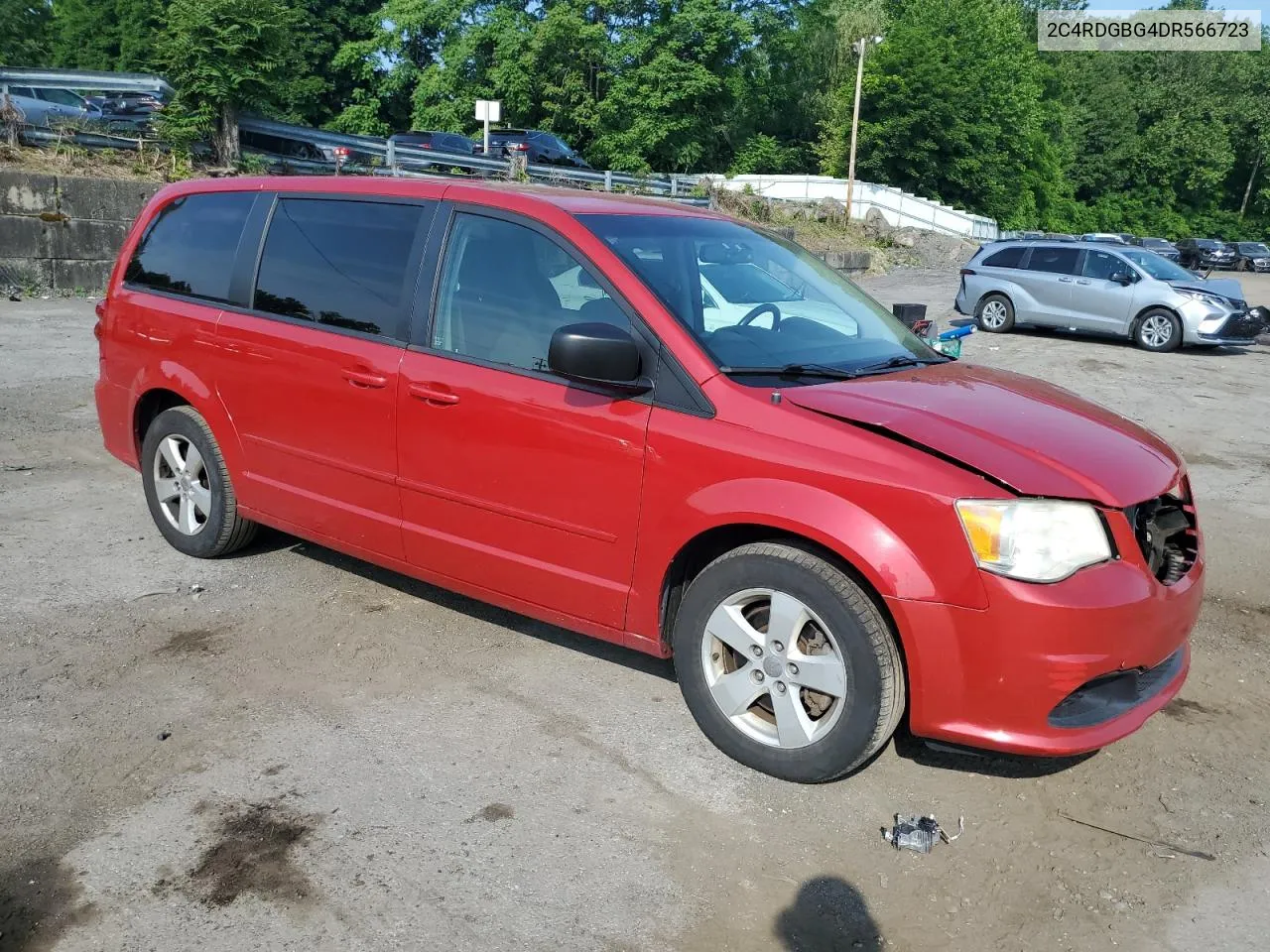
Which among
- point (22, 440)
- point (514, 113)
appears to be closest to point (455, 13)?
point (514, 113)

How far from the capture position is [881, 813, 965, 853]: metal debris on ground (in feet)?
10.4

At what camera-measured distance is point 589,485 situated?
12.3 ft

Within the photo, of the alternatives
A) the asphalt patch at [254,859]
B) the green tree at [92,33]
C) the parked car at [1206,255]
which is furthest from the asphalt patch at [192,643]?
the green tree at [92,33]

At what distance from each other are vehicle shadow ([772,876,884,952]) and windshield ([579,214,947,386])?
1578 mm

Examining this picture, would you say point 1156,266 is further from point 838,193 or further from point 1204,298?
point 838,193

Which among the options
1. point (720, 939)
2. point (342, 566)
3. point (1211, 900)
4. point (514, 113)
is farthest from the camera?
point (514, 113)

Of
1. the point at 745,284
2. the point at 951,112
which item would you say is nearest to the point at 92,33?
the point at 951,112

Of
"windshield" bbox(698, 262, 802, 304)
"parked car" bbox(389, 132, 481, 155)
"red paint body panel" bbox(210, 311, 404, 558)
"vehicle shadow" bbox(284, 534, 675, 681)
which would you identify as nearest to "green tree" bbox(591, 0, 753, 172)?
"parked car" bbox(389, 132, 481, 155)

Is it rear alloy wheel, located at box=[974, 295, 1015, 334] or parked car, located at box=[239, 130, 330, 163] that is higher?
parked car, located at box=[239, 130, 330, 163]

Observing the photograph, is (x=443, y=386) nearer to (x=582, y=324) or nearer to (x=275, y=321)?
(x=582, y=324)

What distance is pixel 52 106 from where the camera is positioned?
2072cm

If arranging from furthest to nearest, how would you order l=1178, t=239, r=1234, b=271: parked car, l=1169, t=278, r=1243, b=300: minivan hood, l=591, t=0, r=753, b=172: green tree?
l=1178, t=239, r=1234, b=271: parked car → l=591, t=0, r=753, b=172: green tree → l=1169, t=278, r=1243, b=300: minivan hood

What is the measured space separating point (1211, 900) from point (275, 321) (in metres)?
4.03

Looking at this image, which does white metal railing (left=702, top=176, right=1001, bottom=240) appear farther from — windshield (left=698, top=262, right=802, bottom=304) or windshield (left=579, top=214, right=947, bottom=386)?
windshield (left=698, top=262, right=802, bottom=304)
